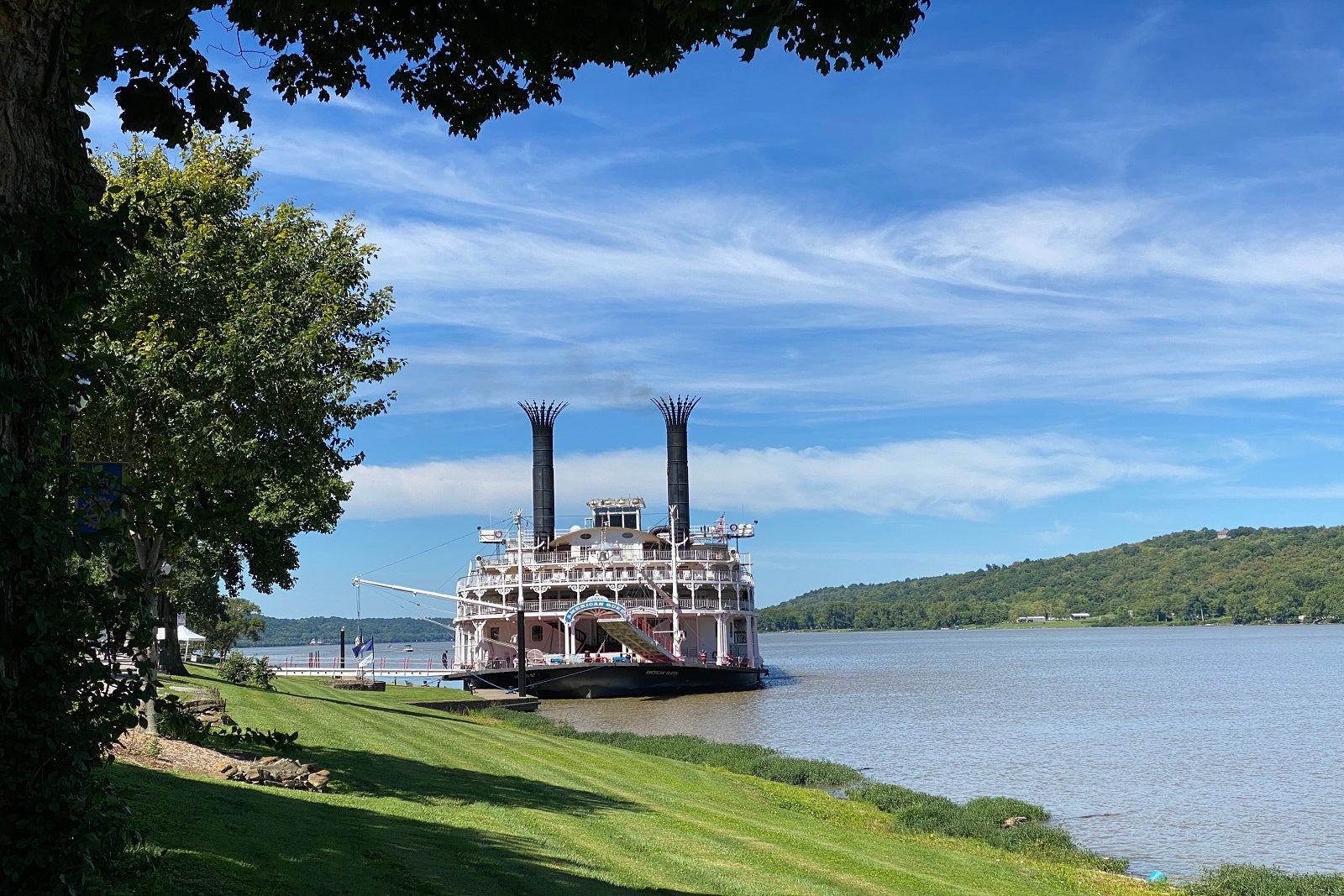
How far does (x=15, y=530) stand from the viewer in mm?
4980

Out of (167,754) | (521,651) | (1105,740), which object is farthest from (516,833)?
(521,651)

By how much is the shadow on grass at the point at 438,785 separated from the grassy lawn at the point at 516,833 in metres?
0.06

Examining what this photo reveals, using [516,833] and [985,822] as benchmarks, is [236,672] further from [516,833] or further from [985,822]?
[516,833]

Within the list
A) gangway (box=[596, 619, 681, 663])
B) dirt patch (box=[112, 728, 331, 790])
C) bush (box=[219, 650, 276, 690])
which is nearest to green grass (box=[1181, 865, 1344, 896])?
dirt patch (box=[112, 728, 331, 790])

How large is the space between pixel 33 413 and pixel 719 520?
6038 centimetres

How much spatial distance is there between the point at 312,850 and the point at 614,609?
146 ft

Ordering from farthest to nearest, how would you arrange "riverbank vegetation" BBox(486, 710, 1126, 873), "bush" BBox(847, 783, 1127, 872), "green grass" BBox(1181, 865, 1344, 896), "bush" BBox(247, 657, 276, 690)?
"bush" BBox(247, 657, 276, 690) → "riverbank vegetation" BBox(486, 710, 1126, 873) → "bush" BBox(847, 783, 1127, 872) → "green grass" BBox(1181, 865, 1344, 896)

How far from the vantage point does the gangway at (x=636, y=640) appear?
5400cm

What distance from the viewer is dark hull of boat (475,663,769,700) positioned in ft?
174

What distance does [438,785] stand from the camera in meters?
15.7

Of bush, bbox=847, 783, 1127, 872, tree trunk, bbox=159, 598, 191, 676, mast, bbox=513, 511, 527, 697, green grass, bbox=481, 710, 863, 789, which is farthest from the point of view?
mast, bbox=513, 511, 527, 697

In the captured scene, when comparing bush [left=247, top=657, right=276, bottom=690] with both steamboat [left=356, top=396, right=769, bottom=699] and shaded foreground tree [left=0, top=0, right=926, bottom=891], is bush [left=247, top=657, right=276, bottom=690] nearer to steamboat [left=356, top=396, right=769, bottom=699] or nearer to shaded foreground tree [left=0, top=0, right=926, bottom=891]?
steamboat [left=356, top=396, right=769, bottom=699]

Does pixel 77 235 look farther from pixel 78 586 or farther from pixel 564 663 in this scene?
pixel 564 663

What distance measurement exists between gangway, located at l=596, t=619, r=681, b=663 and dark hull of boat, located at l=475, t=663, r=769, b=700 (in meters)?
0.83
